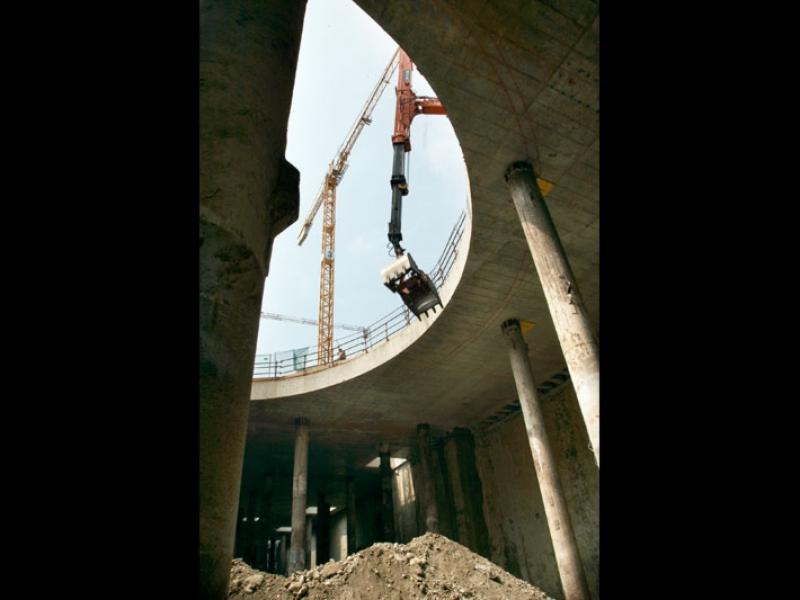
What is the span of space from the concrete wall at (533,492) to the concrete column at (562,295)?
8.90m

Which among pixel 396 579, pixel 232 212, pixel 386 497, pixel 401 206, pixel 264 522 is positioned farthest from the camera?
pixel 386 497

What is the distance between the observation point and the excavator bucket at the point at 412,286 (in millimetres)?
12922

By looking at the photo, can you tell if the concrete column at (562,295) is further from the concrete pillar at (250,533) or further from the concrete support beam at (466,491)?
the concrete pillar at (250,533)

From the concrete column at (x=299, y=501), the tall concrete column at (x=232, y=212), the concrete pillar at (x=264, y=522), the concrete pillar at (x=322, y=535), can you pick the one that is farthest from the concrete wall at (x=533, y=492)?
the tall concrete column at (x=232, y=212)

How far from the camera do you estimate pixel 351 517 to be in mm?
22953

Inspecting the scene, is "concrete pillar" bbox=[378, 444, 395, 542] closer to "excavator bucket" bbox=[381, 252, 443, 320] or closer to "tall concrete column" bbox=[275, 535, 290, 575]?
"excavator bucket" bbox=[381, 252, 443, 320]

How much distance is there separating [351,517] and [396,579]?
20078 mm

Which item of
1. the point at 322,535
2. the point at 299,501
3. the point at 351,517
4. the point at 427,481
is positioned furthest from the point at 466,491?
the point at 322,535

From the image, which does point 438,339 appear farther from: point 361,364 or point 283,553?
point 283,553
